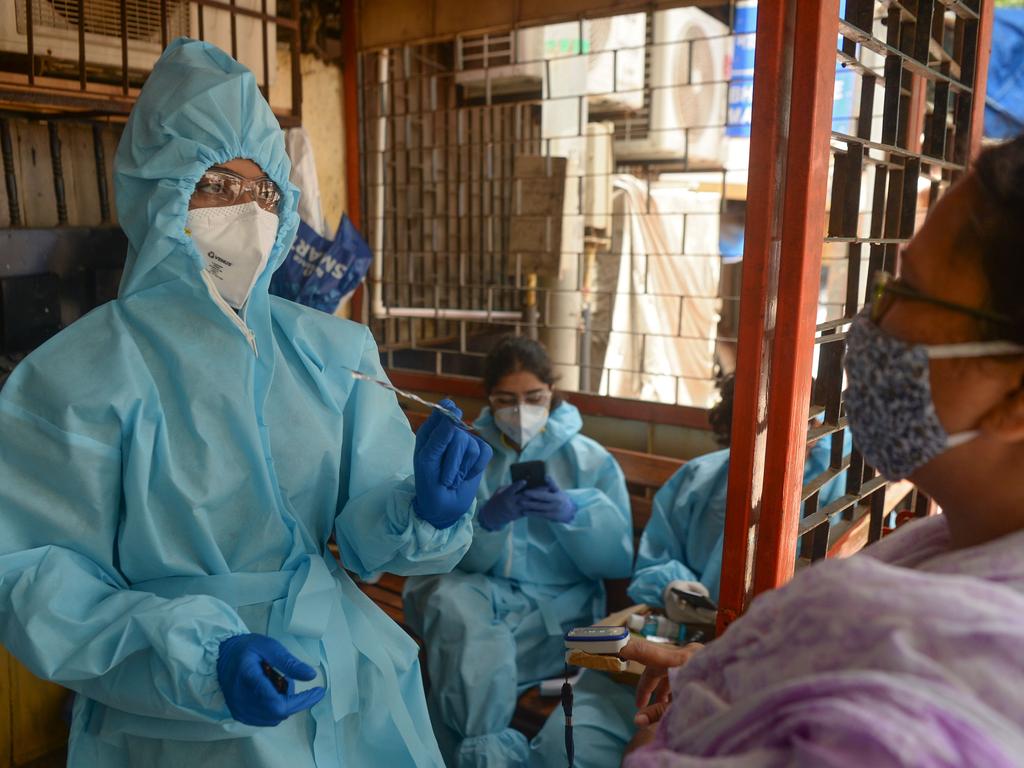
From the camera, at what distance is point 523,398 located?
282 centimetres

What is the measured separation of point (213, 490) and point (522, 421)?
149 cm

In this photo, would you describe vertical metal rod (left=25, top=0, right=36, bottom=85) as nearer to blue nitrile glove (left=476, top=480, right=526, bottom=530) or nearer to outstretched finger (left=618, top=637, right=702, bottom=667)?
blue nitrile glove (left=476, top=480, right=526, bottom=530)

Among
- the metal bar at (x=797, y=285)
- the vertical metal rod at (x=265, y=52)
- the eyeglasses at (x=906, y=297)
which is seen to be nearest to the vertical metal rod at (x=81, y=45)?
the vertical metal rod at (x=265, y=52)

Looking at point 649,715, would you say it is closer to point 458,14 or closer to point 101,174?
point 101,174

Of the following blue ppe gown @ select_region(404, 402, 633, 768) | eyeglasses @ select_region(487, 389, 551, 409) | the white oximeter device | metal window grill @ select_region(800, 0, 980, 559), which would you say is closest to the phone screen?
blue ppe gown @ select_region(404, 402, 633, 768)

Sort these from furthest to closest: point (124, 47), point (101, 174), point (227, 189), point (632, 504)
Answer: point (632, 504) → point (101, 174) → point (124, 47) → point (227, 189)

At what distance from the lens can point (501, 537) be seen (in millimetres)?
2654

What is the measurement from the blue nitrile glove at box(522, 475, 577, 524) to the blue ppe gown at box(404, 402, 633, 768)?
0.30 feet

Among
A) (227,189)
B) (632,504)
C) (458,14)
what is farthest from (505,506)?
(458,14)

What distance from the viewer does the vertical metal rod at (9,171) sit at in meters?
→ 2.43

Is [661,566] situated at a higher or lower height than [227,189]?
lower

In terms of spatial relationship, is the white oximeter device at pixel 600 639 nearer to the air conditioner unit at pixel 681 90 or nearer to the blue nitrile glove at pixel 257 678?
the blue nitrile glove at pixel 257 678

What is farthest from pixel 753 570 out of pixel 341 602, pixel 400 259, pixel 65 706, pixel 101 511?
pixel 400 259

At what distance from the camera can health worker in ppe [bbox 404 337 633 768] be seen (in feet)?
7.94
